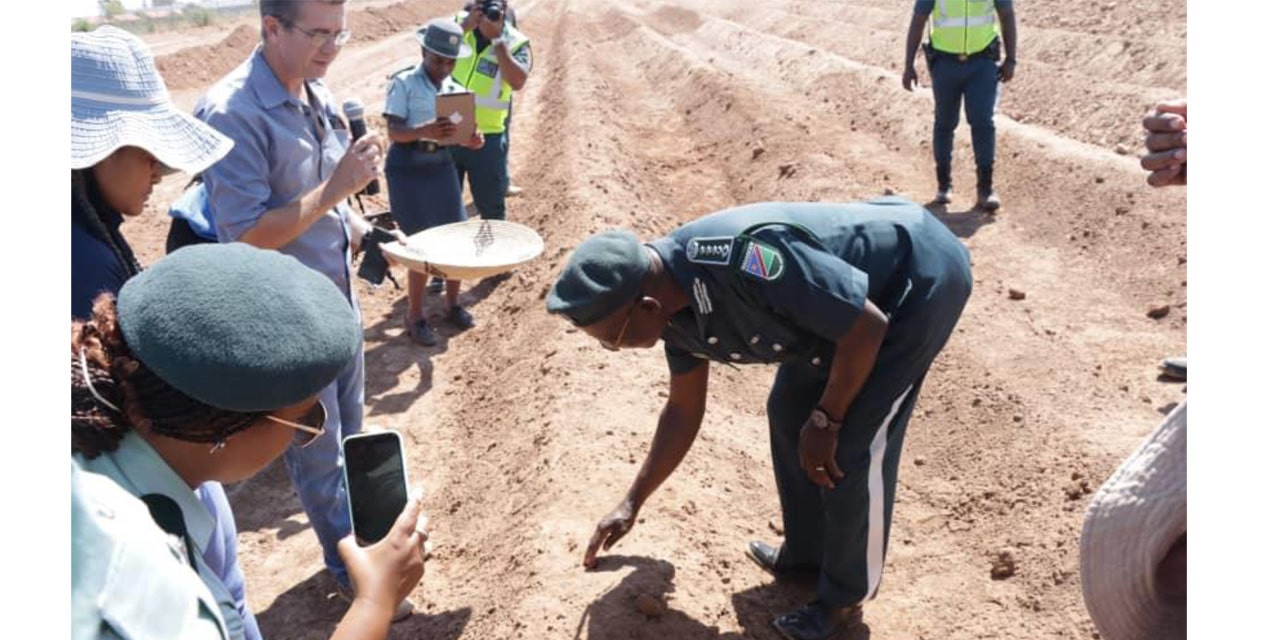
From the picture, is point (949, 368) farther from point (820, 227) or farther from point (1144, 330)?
point (820, 227)

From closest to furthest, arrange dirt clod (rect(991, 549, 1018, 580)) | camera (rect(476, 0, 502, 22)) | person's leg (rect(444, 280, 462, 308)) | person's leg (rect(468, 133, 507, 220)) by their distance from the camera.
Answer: dirt clod (rect(991, 549, 1018, 580))
person's leg (rect(444, 280, 462, 308))
person's leg (rect(468, 133, 507, 220))
camera (rect(476, 0, 502, 22))

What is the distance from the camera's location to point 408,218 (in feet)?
20.6

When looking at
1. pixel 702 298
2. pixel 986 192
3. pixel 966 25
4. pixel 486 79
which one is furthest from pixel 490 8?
pixel 702 298

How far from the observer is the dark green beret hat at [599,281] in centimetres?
275

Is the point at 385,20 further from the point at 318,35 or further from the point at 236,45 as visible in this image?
the point at 318,35

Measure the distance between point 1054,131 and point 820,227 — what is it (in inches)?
341

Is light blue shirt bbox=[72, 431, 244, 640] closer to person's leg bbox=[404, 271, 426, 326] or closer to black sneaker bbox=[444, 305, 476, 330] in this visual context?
person's leg bbox=[404, 271, 426, 326]

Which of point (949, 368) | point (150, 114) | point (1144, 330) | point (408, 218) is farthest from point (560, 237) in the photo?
point (150, 114)

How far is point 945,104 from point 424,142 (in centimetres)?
430

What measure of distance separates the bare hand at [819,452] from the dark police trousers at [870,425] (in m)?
0.08

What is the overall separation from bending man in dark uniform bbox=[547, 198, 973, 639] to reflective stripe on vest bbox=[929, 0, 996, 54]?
5189mm

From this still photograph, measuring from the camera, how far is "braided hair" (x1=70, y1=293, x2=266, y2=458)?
1.46 metres

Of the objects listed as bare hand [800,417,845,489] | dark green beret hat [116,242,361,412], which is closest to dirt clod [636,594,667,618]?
bare hand [800,417,845,489]

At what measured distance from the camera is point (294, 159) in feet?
11.3
